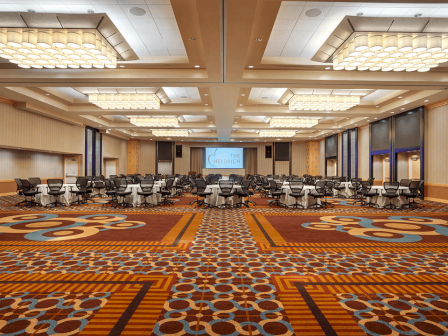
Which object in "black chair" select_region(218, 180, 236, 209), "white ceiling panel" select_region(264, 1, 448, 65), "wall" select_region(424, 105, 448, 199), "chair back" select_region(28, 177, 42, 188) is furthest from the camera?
"wall" select_region(424, 105, 448, 199)

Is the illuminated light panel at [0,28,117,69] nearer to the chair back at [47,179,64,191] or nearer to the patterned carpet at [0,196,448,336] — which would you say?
the patterned carpet at [0,196,448,336]

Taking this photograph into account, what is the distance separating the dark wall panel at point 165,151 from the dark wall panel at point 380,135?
1616 centimetres

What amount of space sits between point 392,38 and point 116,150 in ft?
65.7

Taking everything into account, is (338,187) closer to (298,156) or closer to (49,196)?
(49,196)

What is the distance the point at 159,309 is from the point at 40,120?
13.0 m

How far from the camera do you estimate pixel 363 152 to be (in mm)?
15586

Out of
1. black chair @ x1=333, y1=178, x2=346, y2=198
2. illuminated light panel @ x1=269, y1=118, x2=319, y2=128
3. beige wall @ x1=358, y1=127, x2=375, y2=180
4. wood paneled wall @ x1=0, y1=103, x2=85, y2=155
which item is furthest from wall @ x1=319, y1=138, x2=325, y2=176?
wood paneled wall @ x1=0, y1=103, x2=85, y2=155

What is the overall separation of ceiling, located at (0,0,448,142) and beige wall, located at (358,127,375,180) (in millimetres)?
1941

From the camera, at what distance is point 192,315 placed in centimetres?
230

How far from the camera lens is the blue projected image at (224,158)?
25312 millimetres

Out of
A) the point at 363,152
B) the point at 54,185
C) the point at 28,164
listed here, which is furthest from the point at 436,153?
the point at 28,164

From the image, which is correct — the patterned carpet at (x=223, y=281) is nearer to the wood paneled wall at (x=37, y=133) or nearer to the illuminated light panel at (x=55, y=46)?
the illuminated light panel at (x=55, y=46)

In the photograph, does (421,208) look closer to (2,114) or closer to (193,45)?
(193,45)

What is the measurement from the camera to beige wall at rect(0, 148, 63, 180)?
11577 mm
